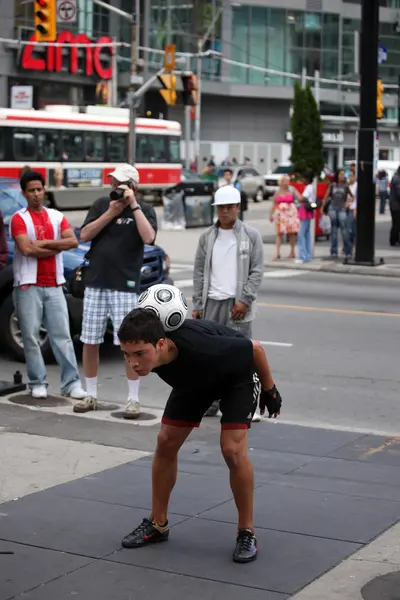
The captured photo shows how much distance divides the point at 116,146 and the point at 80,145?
227 centimetres

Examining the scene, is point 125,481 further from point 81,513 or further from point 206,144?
point 206,144

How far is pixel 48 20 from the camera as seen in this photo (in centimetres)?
2945

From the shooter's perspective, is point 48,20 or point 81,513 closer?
point 81,513

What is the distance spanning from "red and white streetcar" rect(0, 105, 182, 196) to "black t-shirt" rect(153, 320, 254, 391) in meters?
31.1

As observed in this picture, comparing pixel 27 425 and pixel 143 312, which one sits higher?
pixel 143 312

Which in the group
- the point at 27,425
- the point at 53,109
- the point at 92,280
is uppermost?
the point at 53,109

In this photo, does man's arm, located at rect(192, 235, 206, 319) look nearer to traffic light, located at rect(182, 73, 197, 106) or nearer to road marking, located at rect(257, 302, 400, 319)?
road marking, located at rect(257, 302, 400, 319)

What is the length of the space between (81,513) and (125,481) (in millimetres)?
735

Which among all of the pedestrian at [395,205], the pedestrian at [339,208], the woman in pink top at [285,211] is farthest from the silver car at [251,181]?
the woman in pink top at [285,211]

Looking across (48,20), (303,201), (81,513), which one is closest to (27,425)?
(81,513)

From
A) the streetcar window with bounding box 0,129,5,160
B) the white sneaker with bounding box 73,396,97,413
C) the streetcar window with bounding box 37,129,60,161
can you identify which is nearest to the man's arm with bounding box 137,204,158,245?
the white sneaker with bounding box 73,396,97,413

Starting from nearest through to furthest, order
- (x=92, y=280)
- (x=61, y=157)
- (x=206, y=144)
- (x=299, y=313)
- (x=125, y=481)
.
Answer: (x=125, y=481)
(x=92, y=280)
(x=299, y=313)
(x=61, y=157)
(x=206, y=144)

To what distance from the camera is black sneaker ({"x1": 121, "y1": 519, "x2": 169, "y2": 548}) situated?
19.4 feet

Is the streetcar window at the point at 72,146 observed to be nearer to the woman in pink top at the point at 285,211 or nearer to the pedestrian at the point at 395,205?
the pedestrian at the point at 395,205
